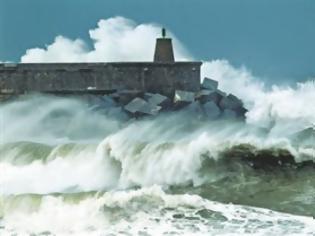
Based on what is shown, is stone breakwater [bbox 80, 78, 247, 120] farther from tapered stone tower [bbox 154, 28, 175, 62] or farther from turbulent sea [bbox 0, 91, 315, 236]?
turbulent sea [bbox 0, 91, 315, 236]

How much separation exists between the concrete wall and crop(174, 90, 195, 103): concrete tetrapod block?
1.95ft

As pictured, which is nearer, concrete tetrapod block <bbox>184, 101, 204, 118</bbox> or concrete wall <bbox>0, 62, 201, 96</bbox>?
concrete tetrapod block <bbox>184, 101, 204, 118</bbox>

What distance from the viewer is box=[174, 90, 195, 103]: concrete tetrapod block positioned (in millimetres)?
20234

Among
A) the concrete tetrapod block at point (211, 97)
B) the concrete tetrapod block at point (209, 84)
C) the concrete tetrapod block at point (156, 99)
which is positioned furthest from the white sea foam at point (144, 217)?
the concrete tetrapod block at point (209, 84)

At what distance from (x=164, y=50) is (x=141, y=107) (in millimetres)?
3618

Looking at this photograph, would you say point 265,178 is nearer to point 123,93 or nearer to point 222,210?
point 222,210

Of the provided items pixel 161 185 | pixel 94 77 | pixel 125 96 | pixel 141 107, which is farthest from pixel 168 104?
pixel 161 185

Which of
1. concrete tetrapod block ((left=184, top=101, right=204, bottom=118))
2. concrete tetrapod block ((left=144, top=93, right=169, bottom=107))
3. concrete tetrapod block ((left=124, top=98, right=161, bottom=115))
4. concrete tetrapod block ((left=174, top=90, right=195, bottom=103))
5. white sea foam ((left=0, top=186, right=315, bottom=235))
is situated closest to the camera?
white sea foam ((left=0, top=186, right=315, bottom=235))

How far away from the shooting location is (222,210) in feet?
27.2

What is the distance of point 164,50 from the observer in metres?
22.6

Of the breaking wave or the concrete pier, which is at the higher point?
the concrete pier

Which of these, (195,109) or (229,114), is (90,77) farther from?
(229,114)

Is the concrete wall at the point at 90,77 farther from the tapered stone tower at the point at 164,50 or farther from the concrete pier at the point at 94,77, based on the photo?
the tapered stone tower at the point at 164,50

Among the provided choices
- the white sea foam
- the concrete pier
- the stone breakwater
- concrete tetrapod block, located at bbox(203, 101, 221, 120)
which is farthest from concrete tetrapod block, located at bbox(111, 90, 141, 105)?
the white sea foam
